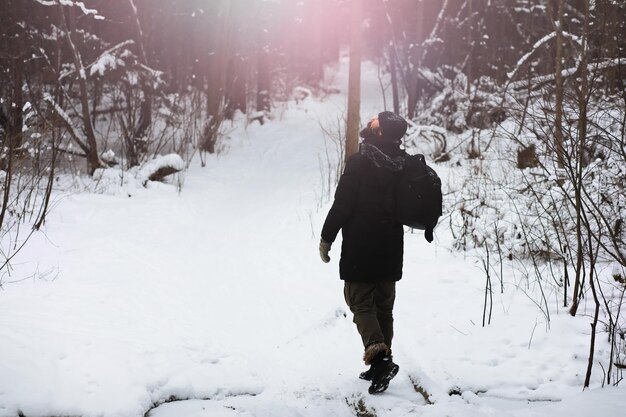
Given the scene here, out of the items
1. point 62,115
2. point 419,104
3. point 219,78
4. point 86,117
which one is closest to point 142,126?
point 86,117

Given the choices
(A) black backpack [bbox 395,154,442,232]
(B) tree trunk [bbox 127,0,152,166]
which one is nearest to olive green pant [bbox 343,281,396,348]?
(A) black backpack [bbox 395,154,442,232]

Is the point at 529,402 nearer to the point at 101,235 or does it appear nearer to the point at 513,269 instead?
the point at 513,269

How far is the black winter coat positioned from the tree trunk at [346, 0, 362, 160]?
6904 mm

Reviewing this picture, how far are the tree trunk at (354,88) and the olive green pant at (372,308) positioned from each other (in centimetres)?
687

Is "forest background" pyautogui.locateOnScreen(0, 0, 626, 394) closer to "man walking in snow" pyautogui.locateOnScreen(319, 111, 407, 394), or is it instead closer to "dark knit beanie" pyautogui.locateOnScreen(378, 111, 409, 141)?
"dark knit beanie" pyautogui.locateOnScreen(378, 111, 409, 141)

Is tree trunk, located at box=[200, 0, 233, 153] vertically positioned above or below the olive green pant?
above

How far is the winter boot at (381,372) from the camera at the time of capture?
3.19 meters

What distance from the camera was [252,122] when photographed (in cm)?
1856

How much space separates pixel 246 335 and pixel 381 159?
222 cm

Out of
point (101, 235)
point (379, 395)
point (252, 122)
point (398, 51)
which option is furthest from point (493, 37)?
point (379, 395)

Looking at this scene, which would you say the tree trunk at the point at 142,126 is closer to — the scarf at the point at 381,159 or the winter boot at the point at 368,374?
the scarf at the point at 381,159

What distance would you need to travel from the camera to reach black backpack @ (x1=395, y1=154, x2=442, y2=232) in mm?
3105

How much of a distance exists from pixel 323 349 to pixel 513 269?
2.43 m

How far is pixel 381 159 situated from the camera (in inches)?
123
